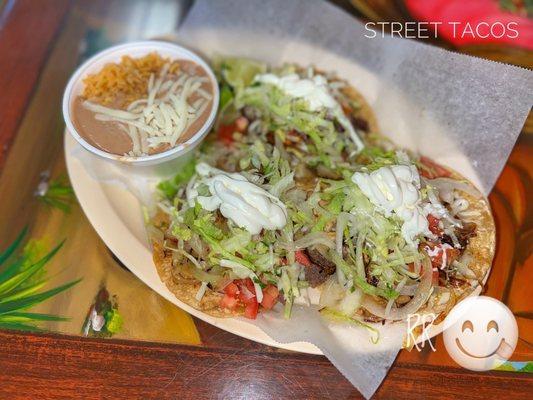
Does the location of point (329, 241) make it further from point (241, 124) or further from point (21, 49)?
point (21, 49)

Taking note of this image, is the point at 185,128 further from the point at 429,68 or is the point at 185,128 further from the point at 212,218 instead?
the point at 429,68

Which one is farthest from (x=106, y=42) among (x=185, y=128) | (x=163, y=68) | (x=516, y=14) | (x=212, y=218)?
(x=516, y=14)

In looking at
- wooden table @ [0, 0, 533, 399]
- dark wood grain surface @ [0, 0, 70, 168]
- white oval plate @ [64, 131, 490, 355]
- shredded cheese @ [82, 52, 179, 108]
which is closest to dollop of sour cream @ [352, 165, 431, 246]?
white oval plate @ [64, 131, 490, 355]

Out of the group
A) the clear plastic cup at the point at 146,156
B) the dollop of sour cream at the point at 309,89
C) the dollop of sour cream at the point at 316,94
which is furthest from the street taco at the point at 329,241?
the dollop of sour cream at the point at 309,89

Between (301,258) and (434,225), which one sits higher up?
(434,225)

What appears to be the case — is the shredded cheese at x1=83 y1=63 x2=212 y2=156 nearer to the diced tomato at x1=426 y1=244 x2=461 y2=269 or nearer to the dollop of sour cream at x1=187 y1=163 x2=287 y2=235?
the dollop of sour cream at x1=187 y1=163 x2=287 y2=235

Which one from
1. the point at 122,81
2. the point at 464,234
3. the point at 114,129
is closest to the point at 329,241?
the point at 464,234
